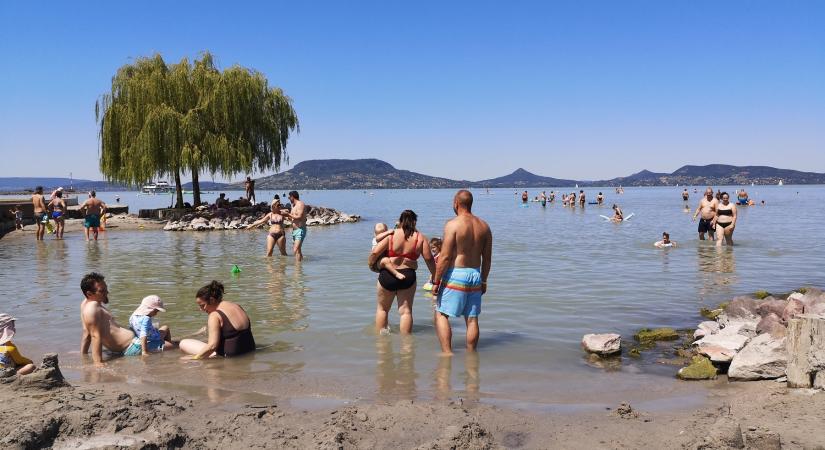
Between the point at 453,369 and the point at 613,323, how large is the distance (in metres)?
3.32

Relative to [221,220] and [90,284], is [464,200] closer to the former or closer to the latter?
[90,284]

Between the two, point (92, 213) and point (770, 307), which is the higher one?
point (92, 213)

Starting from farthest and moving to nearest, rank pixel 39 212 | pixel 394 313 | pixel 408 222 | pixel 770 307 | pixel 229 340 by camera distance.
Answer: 1. pixel 39 212
2. pixel 394 313
3. pixel 770 307
4. pixel 408 222
5. pixel 229 340

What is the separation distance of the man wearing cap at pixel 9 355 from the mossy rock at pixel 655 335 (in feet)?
21.5

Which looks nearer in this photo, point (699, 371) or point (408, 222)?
point (699, 371)

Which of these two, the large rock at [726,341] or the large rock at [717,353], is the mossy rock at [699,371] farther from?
the large rock at [726,341]

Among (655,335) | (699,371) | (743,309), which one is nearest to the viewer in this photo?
(699,371)

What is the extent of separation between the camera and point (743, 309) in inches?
328

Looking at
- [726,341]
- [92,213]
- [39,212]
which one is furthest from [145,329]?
[39,212]

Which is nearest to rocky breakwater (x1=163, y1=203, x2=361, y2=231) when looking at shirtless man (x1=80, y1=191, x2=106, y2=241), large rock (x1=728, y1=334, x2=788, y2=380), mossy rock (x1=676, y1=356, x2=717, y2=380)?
shirtless man (x1=80, y1=191, x2=106, y2=241)

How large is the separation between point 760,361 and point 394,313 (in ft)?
16.4

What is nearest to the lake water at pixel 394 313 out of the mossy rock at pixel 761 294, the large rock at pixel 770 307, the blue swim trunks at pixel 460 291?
the mossy rock at pixel 761 294

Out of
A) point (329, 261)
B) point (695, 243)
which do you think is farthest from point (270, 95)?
point (695, 243)

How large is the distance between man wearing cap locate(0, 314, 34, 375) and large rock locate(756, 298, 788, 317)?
8.31 meters
